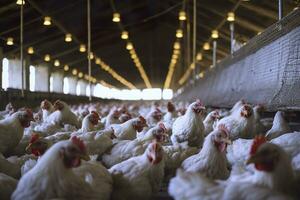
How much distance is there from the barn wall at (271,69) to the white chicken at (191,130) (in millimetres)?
1007

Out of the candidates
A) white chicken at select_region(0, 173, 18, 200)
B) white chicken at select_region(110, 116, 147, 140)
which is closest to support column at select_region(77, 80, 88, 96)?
white chicken at select_region(110, 116, 147, 140)

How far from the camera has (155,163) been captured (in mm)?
3514

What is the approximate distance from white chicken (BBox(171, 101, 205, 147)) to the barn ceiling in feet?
8.02

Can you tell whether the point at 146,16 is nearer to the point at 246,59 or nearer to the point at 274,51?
the point at 246,59

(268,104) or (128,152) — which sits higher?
(268,104)

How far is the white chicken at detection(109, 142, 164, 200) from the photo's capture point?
3377 mm

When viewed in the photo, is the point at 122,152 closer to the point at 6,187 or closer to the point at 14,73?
the point at 6,187

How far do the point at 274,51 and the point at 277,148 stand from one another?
355 centimetres

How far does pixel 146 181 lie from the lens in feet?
11.2

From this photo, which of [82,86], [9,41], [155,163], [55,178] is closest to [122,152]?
[155,163]

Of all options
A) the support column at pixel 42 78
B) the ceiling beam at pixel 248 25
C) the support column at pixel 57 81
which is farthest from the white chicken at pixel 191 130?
the support column at pixel 57 81

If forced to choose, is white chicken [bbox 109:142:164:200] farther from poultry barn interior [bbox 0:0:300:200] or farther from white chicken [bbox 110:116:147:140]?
white chicken [bbox 110:116:147:140]

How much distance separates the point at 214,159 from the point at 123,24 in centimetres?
1814

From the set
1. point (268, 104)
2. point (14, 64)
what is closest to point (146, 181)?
point (268, 104)
